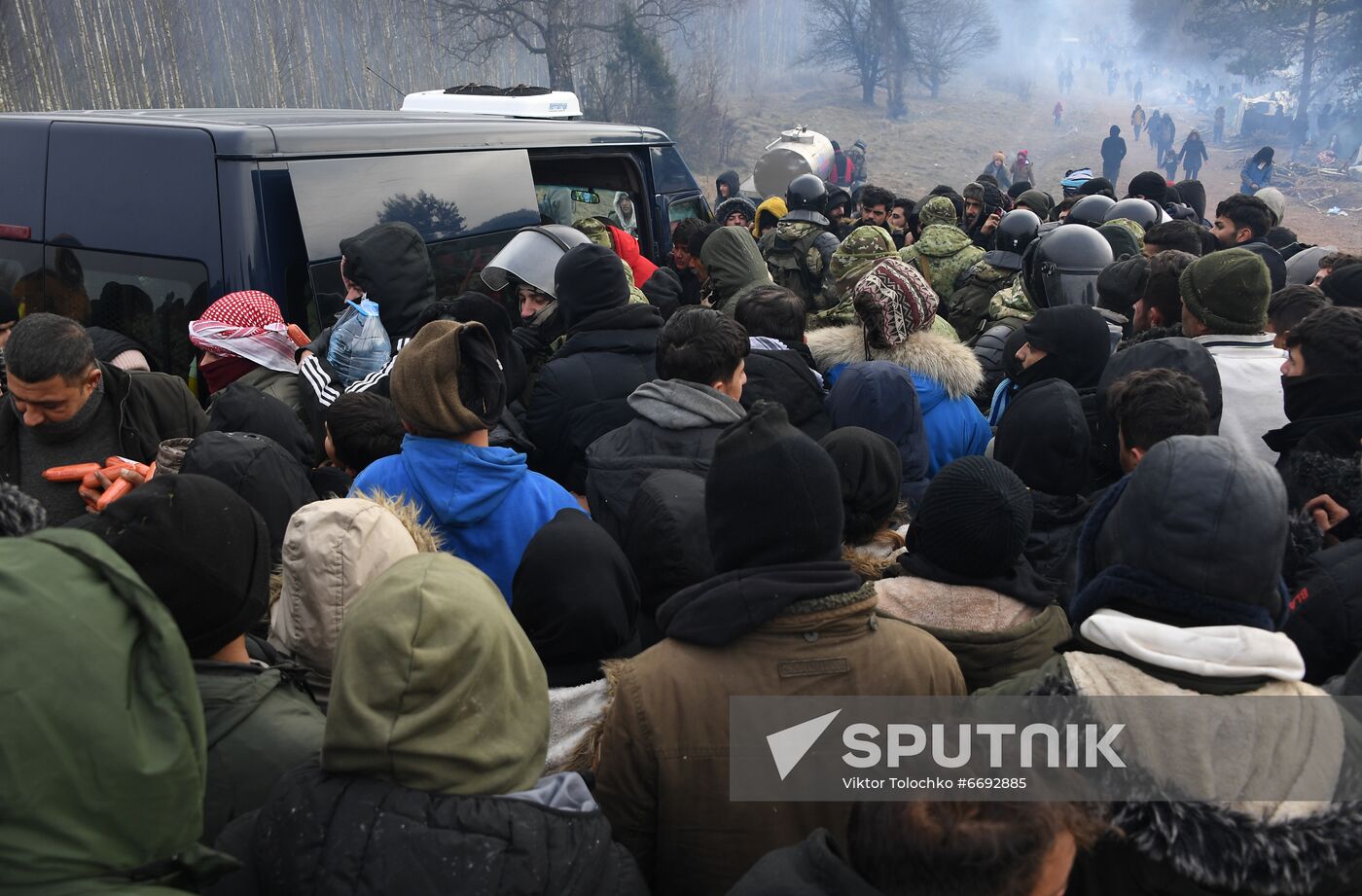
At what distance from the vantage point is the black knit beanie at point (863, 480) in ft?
9.17

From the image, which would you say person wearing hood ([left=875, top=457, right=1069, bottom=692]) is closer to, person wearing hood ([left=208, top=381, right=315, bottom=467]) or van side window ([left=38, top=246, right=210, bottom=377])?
person wearing hood ([left=208, top=381, right=315, bottom=467])

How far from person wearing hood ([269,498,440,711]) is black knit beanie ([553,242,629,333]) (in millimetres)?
1992

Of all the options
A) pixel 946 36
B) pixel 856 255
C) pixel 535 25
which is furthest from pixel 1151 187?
pixel 946 36

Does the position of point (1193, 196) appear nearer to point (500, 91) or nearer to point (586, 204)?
point (586, 204)

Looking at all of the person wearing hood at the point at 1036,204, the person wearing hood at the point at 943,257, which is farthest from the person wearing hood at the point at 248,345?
the person wearing hood at the point at 1036,204

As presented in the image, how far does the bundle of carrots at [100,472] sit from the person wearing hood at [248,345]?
0.59 metres

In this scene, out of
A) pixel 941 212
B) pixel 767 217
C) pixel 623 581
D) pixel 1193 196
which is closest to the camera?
pixel 623 581

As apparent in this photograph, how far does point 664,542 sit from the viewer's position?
253cm

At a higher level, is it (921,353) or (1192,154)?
(921,353)

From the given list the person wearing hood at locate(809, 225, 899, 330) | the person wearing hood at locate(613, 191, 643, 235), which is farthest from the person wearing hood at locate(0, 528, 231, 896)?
the person wearing hood at locate(613, 191, 643, 235)

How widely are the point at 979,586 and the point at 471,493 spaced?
138 cm

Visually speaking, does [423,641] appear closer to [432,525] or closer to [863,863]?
[863,863]

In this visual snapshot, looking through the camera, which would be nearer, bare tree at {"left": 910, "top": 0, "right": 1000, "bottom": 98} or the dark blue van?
the dark blue van

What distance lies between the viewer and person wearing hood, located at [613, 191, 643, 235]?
706cm
